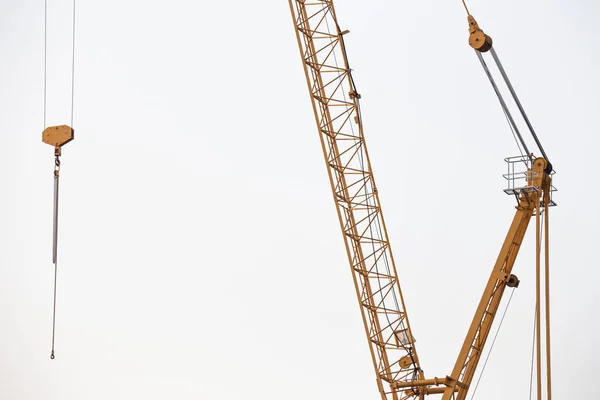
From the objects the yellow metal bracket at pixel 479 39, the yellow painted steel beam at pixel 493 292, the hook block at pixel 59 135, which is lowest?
the yellow painted steel beam at pixel 493 292

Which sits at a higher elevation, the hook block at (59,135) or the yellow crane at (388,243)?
the hook block at (59,135)

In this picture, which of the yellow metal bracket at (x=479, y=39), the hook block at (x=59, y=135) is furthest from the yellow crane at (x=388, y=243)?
the hook block at (x=59, y=135)


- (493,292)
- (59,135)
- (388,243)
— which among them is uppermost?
(59,135)

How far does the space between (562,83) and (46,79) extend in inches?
845

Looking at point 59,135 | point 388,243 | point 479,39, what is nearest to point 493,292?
point 388,243

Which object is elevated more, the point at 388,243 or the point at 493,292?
the point at 388,243

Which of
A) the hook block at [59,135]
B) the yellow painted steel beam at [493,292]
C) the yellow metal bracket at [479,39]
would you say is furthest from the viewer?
the yellow painted steel beam at [493,292]

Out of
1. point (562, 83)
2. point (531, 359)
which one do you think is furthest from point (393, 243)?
point (562, 83)

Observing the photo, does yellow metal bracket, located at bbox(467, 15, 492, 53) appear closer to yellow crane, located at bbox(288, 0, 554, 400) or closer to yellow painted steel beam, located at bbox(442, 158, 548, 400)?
yellow crane, located at bbox(288, 0, 554, 400)

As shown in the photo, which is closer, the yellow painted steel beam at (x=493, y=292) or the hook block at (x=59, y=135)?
the hook block at (x=59, y=135)

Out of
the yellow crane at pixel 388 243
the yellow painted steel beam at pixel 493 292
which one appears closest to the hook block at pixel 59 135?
Result: the yellow crane at pixel 388 243

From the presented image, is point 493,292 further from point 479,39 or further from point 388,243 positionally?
point 479,39

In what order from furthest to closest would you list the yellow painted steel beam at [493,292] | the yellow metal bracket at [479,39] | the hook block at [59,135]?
the yellow painted steel beam at [493,292] < the hook block at [59,135] < the yellow metal bracket at [479,39]

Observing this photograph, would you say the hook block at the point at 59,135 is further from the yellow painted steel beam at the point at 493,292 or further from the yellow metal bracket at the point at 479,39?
the yellow painted steel beam at the point at 493,292
